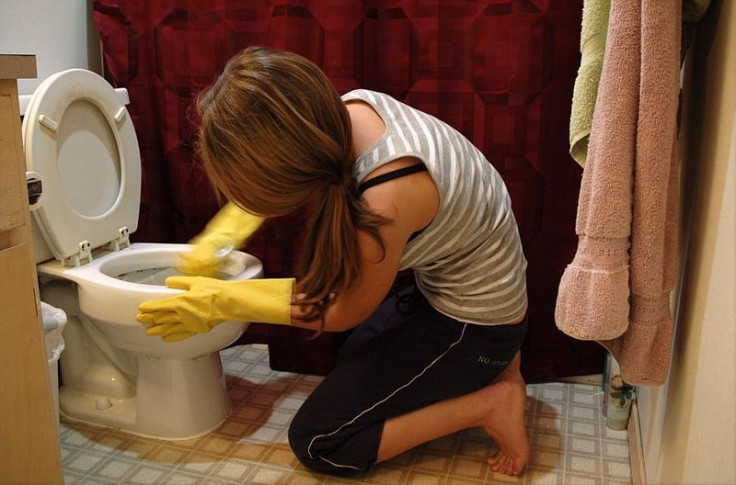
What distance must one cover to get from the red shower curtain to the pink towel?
0.58m

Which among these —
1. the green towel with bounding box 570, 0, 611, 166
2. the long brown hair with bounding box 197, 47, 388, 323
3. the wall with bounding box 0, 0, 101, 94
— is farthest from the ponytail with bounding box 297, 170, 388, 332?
the wall with bounding box 0, 0, 101, 94

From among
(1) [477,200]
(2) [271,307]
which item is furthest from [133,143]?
(1) [477,200]

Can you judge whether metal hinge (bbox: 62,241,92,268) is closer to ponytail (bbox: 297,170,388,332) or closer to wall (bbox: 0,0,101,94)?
wall (bbox: 0,0,101,94)

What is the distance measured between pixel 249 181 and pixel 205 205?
711 millimetres

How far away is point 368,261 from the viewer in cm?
115

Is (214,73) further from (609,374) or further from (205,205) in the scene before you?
(609,374)

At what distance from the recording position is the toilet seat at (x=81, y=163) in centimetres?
134

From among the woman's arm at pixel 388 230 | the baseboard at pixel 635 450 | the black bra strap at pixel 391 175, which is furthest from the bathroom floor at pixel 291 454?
the black bra strap at pixel 391 175

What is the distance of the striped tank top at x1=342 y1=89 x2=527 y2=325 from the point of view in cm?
115

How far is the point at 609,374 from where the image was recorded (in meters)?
1.49

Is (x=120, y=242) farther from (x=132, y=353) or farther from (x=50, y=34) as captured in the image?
(x=50, y=34)

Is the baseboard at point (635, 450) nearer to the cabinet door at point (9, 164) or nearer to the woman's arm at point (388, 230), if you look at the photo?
the woman's arm at point (388, 230)

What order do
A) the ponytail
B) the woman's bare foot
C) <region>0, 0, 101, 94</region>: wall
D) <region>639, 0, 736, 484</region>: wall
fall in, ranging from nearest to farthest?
<region>639, 0, 736, 484</region>: wall < the ponytail < the woman's bare foot < <region>0, 0, 101, 94</region>: wall

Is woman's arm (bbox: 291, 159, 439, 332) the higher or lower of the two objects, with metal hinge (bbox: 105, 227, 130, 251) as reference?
higher
